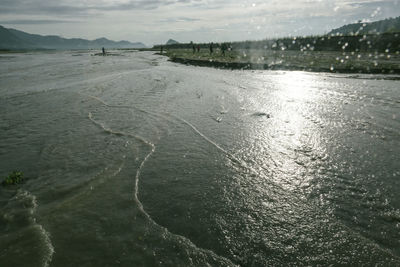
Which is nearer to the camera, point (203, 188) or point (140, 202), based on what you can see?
point (140, 202)

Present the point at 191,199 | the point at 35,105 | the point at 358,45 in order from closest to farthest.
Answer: the point at 191,199 < the point at 35,105 < the point at 358,45

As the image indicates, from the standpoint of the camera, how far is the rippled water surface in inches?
163

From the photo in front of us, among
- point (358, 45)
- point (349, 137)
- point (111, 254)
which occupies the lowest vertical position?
point (111, 254)

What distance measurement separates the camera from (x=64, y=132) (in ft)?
32.7

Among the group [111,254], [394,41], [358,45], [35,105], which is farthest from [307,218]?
[358,45]

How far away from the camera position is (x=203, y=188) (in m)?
6.02

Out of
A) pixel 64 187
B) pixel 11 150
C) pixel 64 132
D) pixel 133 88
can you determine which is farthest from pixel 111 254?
pixel 133 88

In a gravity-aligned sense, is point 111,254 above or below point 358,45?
below

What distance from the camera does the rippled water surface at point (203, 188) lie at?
13.6 ft

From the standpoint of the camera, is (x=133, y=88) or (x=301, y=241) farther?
(x=133, y=88)

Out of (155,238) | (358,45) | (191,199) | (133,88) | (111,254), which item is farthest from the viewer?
(358,45)

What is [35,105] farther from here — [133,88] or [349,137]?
[349,137]

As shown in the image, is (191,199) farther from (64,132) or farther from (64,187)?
(64,132)

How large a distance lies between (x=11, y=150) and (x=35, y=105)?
25.7ft
